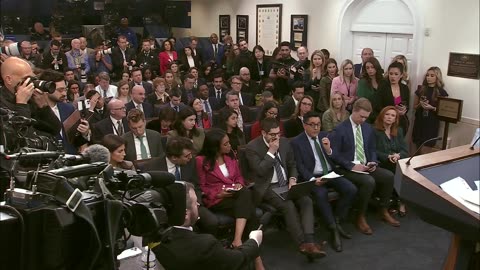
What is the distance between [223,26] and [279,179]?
6846 millimetres

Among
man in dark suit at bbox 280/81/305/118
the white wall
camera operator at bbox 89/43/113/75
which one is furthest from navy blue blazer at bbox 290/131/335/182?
camera operator at bbox 89/43/113/75

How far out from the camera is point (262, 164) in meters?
3.73

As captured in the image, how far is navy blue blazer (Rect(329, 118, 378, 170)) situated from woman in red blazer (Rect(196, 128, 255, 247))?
41.1 inches

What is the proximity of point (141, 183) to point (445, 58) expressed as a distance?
3.79 meters

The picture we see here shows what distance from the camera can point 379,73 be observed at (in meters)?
5.43

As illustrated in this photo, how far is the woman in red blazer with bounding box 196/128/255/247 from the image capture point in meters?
3.41

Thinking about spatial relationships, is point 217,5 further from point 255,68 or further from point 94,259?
point 94,259

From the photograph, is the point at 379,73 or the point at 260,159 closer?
the point at 260,159

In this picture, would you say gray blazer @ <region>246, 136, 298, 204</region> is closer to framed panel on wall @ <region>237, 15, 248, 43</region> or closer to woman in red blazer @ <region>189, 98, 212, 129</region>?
woman in red blazer @ <region>189, 98, 212, 129</region>

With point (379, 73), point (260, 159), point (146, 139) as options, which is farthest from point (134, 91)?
point (379, 73)

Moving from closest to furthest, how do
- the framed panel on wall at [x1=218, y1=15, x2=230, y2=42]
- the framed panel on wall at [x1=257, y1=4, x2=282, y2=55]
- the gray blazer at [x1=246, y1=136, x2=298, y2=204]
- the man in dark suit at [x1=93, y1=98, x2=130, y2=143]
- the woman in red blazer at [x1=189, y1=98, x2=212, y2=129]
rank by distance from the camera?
the gray blazer at [x1=246, y1=136, x2=298, y2=204]
the man in dark suit at [x1=93, y1=98, x2=130, y2=143]
the woman in red blazer at [x1=189, y1=98, x2=212, y2=129]
the framed panel on wall at [x1=257, y1=4, x2=282, y2=55]
the framed panel on wall at [x1=218, y1=15, x2=230, y2=42]

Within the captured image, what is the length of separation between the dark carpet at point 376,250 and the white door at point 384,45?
2.36 meters

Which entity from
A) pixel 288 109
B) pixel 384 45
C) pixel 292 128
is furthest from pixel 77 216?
pixel 384 45

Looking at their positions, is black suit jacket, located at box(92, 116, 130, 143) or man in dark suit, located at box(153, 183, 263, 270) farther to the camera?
black suit jacket, located at box(92, 116, 130, 143)
